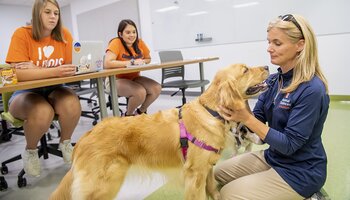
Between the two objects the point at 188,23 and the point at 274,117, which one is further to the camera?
the point at 188,23

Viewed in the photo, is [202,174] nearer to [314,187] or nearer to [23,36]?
[314,187]

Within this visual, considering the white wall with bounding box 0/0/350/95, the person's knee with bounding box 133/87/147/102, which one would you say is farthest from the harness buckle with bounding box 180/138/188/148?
the white wall with bounding box 0/0/350/95

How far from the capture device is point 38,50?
2.18m

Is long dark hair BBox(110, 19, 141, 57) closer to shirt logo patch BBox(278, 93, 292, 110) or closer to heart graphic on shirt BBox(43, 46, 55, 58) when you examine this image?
heart graphic on shirt BBox(43, 46, 55, 58)

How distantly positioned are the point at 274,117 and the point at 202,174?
0.50 meters

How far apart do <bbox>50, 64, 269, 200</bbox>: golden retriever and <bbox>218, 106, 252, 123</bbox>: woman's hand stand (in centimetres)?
3

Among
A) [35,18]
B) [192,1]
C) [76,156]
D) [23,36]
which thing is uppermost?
[192,1]

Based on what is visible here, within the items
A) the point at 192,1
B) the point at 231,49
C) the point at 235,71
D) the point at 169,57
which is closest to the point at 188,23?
the point at 192,1

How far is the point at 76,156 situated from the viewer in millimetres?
1389

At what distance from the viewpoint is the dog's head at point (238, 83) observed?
135 cm

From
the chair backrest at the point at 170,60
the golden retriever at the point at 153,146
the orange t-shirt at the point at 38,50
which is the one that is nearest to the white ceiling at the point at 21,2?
the chair backrest at the point at 170,60

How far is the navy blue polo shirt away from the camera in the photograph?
3.88 ft

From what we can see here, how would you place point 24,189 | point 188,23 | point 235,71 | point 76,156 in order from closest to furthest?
point 76,156 < point 235,71 < point 24,189 < point 188,23

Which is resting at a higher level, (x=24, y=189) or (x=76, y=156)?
(x=76, y=156)
